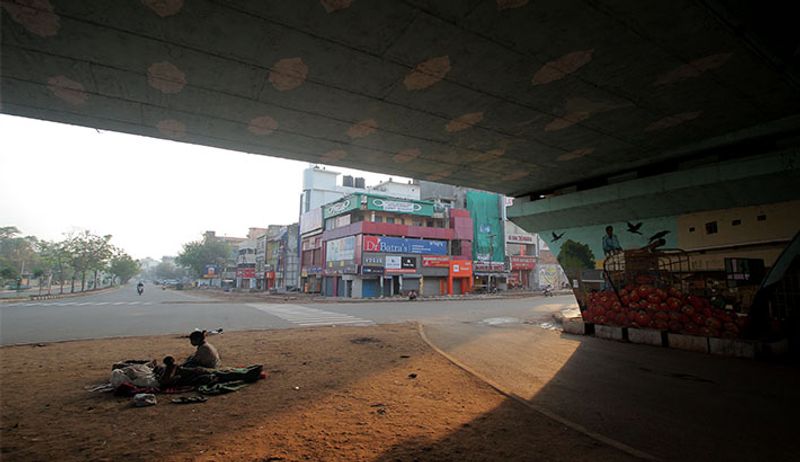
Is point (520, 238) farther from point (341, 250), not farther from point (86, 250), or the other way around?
point (86, 250)

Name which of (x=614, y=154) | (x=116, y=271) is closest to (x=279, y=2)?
(x=614, y=154)

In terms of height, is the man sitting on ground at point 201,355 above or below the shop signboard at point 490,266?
below

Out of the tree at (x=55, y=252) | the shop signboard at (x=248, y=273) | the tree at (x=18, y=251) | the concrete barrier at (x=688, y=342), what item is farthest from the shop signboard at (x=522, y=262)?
the tree at (x=18, y=251)

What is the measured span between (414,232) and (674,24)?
136ft

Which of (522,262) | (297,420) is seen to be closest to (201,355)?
(297,420)

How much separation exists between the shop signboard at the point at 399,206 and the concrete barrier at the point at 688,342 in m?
35.8

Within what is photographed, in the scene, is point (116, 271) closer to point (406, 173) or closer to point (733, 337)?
point (406, 173)

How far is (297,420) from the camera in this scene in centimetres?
503

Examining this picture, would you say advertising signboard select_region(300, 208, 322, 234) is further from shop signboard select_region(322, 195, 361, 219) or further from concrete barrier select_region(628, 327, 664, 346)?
concrete barrier select_region(628, 327, 664, 346)

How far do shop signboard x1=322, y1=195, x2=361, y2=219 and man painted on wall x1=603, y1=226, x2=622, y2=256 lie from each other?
33496 mm

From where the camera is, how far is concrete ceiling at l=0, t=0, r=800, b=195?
437cm

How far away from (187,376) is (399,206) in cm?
3986

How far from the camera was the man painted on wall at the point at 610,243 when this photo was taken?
12.2m

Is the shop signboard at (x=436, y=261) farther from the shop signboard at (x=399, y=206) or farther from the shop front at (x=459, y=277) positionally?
the shop signboard at (x=399, y=206)
